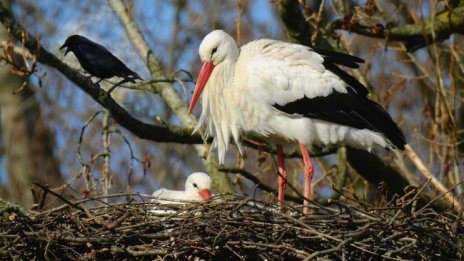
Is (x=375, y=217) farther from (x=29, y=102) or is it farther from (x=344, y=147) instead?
(x=29, y=102)

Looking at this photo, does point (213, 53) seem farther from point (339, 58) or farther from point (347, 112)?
point (347, 112)

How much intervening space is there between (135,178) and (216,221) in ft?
39.5

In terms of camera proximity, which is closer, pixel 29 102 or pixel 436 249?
pixel 436 249

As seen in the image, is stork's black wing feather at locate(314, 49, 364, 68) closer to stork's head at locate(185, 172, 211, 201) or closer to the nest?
stork's head at locate(185, 172, 211, 201)

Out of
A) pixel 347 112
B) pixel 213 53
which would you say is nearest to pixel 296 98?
pixel 347 112

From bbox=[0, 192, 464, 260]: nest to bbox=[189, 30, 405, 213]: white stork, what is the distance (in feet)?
5.83

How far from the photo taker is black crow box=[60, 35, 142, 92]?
988 centimetres

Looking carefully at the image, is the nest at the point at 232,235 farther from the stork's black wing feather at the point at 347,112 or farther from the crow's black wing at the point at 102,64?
the crow's black wing at the point at 102,64

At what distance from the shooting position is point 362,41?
64.2ft

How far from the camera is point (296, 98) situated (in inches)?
339

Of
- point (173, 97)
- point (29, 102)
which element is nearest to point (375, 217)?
point (173, 97)

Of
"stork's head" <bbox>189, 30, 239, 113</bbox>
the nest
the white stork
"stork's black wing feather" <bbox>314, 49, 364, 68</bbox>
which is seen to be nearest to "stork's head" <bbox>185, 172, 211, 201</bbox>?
the white stork

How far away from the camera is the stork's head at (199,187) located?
9.04m

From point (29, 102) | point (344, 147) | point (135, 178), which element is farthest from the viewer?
point (135, 178)
